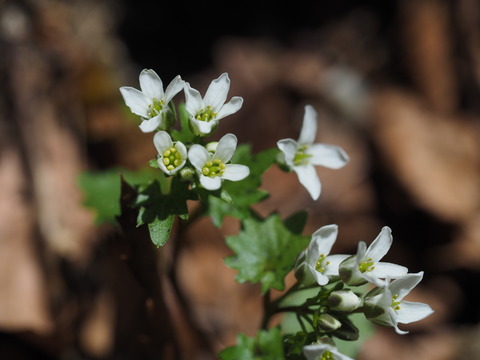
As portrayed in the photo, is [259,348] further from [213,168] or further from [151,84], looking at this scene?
[151,84]

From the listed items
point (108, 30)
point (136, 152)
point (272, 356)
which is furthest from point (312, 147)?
point (108, 30)

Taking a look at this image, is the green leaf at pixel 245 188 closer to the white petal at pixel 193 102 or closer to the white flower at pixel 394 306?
the white petal at pixel 193 102

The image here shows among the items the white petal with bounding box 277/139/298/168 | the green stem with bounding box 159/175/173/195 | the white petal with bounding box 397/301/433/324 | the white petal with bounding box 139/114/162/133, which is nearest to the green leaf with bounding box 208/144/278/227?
the white petal with bounding box 277/139/298/168

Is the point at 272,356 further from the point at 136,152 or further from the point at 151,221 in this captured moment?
the point at 136,152

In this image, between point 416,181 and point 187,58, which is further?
point 187,58

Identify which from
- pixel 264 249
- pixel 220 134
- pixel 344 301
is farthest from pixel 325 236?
pixel 220 134

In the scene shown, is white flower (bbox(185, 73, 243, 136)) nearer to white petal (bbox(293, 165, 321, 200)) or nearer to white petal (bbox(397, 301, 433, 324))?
white petal (bbox(293, 165, 321, 200))

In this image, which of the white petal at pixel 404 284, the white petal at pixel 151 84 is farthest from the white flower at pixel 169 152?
the white petal at pixel 404 284
